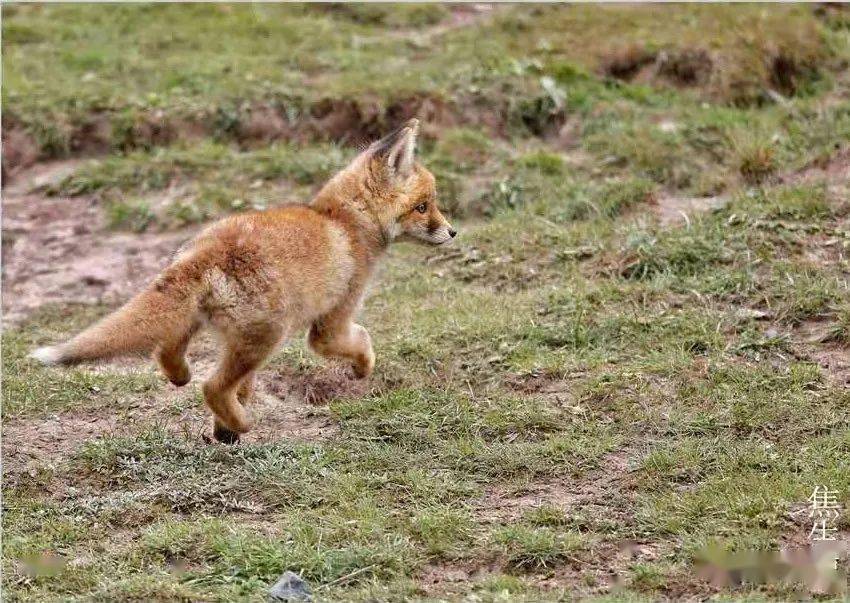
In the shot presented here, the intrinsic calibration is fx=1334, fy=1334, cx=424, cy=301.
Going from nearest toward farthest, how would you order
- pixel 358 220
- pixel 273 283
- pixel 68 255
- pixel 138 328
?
pixel 138 328, pixel 273 283, pixel 358 220, pixel 68 255

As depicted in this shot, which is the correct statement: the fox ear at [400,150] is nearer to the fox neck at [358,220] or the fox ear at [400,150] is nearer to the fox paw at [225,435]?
the fox neck at [358,220]

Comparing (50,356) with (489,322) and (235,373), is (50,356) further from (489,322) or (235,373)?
(489,322)

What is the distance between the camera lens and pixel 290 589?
18.0 feet

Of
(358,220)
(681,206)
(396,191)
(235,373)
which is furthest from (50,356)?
(681,206)

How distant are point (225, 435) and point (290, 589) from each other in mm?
1753

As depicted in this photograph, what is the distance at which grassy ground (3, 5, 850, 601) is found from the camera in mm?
5930

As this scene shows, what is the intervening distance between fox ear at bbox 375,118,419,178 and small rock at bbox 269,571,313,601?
299 cm

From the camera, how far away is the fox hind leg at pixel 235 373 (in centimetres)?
677

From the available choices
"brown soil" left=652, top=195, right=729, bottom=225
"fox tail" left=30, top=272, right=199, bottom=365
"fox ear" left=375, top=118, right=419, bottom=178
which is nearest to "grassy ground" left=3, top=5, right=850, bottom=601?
"brown soil" left=652, top=195, right=729, bottom=225

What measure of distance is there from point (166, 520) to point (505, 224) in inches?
171

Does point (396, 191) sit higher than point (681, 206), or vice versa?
point (396, 191)

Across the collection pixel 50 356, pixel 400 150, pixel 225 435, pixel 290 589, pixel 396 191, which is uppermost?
pixel 400 150

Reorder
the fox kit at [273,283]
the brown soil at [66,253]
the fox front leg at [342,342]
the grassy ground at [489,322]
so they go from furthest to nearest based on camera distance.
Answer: the brown soil at [66,253], the fox front leg at [342,342], the fox kit at [273,283], the grassy ground at [489,322]

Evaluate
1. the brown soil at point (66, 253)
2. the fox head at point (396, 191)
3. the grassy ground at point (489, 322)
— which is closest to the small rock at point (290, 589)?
the grassy ground at point (489, 322)
